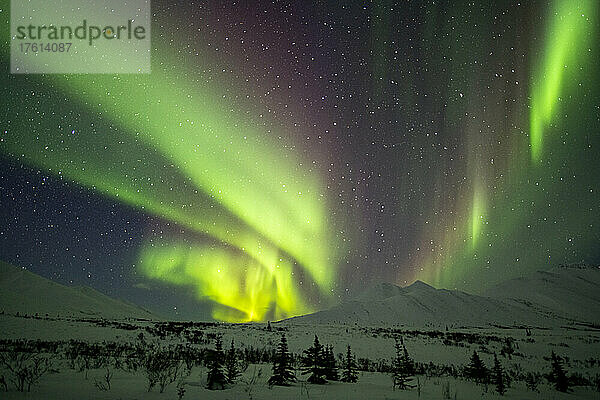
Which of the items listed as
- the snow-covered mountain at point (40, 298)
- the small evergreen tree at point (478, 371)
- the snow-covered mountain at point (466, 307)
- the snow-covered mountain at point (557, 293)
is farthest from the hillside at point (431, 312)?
the small evergreen tree at point (478, 371)

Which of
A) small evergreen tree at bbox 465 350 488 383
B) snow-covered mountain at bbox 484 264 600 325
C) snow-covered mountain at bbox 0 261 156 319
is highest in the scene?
small evergreen tree at bbox 465 350 488 383

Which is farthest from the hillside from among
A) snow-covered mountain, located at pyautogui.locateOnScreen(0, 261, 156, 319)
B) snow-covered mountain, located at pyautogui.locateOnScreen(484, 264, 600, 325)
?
snow-covered mountain, located at pyautogui.locateOnScreen(0, 261, 156, 319)

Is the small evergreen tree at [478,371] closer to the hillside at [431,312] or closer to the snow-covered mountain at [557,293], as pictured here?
the hillside at [431,312]

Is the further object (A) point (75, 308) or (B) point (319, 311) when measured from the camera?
(B) point (319, 311)

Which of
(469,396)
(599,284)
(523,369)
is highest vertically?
(469,396)

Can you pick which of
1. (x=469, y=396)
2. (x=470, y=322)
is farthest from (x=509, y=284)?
(x=469, y=396)

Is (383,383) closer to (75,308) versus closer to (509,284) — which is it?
(75,308)

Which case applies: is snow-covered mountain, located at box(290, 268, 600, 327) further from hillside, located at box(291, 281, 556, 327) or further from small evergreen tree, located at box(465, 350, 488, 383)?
small evergreen tree, located at box(465, 350, 488, 383)
